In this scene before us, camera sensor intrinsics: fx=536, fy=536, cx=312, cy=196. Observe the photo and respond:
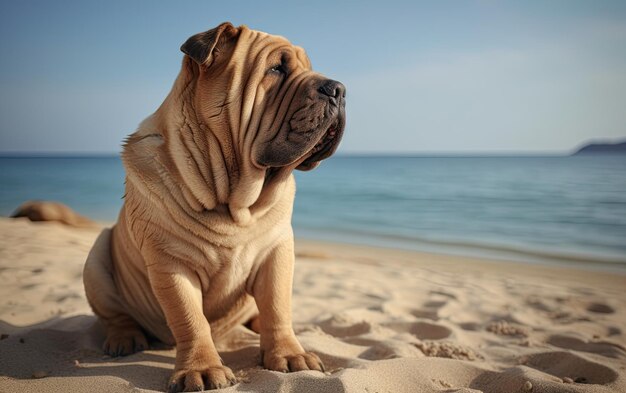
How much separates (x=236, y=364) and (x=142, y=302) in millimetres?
625

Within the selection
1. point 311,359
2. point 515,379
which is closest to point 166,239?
point 311,359

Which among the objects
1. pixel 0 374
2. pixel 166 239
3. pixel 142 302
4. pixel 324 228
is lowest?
pixel 324 228

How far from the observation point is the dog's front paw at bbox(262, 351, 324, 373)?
2549 mm

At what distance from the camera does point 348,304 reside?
4594mm

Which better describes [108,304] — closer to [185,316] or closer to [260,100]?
[185,316]

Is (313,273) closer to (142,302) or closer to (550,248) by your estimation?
(142,302)

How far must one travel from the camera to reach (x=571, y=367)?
2.95 m

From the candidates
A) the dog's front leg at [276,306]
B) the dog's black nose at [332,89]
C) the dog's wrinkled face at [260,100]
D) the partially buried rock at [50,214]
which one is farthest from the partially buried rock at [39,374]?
the partially buried rock at [50,214]

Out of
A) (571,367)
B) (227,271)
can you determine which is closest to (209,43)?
(227,271)

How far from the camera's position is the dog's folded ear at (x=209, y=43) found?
91.3 inches

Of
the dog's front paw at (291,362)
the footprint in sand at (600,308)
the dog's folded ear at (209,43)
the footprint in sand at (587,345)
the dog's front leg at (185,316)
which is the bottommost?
the footprint in sand at (600,308)

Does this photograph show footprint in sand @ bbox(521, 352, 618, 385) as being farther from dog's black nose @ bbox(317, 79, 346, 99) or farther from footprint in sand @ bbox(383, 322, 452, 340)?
dog's black nose @ bbox(317, 79, 346, 99)

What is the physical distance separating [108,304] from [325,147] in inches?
62.5

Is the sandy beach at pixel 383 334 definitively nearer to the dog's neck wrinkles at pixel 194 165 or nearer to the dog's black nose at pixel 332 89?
the dog's neck wrinkles at pixel 194 165
